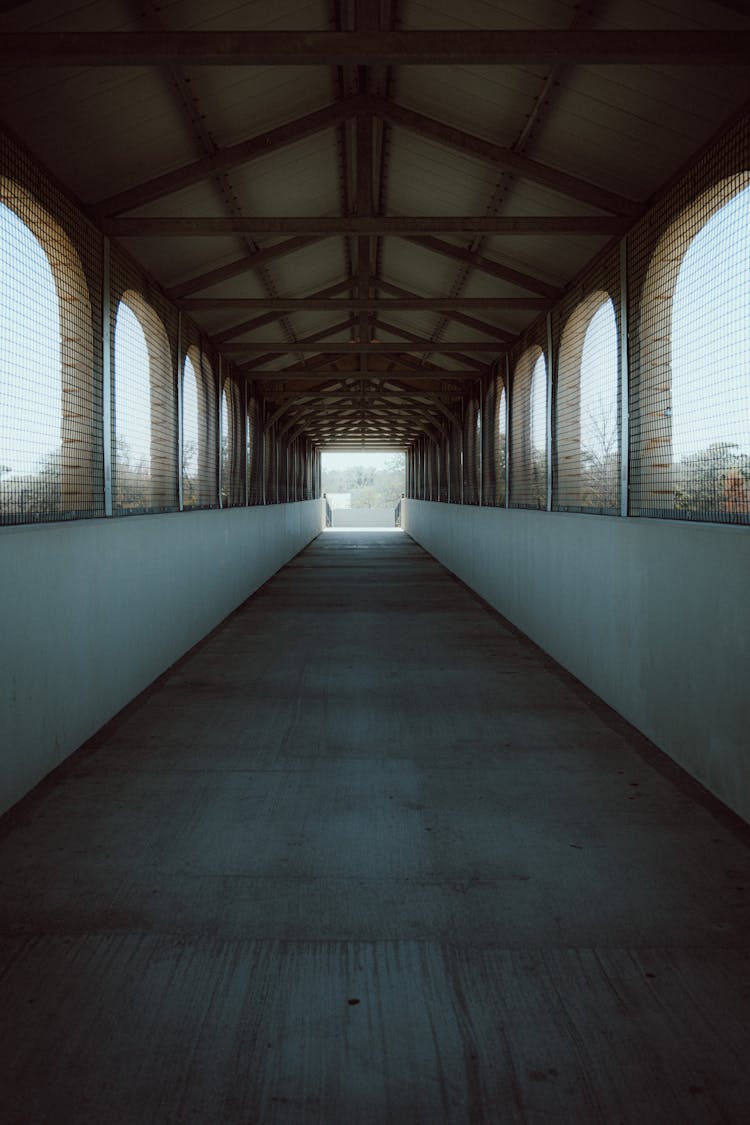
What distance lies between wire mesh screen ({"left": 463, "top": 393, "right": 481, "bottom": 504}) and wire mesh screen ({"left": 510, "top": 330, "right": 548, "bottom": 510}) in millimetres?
3430

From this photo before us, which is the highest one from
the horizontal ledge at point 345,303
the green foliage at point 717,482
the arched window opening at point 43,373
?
the horizontal ledge at point 345,303

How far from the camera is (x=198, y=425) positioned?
436 inches

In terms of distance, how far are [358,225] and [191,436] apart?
3.71 m

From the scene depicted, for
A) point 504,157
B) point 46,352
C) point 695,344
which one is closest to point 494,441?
point 504,157

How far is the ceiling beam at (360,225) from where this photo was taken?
279 inches

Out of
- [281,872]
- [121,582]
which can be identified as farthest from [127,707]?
[281,872]

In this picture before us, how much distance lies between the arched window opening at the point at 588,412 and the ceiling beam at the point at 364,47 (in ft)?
9.26

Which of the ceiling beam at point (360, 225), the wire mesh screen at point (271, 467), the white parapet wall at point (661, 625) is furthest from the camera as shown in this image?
the wire mesh screen at point (271, 467)

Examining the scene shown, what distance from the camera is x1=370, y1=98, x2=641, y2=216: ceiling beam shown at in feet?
22.7

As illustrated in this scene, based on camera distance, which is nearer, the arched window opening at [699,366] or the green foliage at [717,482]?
the arched window opening at [699,366]

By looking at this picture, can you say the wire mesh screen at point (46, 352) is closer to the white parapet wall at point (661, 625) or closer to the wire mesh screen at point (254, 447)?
the white parapet wall at point (661, 625)

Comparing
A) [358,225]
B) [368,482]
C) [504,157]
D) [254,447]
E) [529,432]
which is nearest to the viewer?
[504,157]

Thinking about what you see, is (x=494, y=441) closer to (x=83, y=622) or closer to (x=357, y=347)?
(x=357, y=347)

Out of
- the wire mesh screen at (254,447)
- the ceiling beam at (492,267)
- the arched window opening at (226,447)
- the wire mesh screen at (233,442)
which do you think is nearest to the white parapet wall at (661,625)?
the ceiling beam at (492,267)
